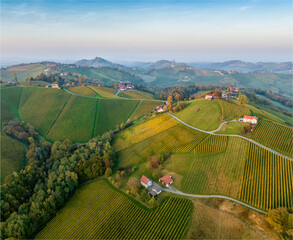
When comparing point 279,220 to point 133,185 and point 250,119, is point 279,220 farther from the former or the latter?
point 250,119

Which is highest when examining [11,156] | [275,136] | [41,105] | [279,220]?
[41,105]

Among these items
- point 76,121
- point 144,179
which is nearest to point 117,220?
point 144,179

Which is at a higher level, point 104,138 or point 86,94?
point 86,94

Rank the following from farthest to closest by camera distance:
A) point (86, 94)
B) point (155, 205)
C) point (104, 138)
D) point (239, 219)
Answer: point (86, 94), point (104, 138), point (155, 205), point (239, 219)

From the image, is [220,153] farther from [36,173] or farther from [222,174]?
[36,173]

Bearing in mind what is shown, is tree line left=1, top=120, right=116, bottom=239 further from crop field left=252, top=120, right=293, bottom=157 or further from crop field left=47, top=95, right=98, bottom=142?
crop field left=252, top=120, right=293, bottom=157

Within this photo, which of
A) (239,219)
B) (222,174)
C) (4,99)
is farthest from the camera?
(4,99)

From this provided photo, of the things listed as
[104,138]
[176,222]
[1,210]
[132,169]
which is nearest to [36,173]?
[1,210]
